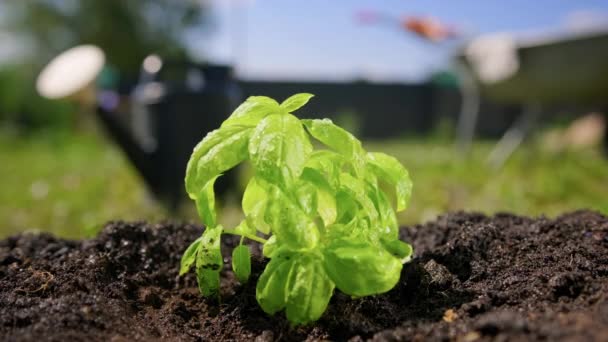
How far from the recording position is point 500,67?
4656 millimetres

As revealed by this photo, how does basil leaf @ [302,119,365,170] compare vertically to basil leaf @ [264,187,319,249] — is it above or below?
above

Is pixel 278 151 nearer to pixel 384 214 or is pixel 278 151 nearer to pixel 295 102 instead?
pixel 295 102

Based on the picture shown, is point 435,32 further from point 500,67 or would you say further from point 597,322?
point 597,322

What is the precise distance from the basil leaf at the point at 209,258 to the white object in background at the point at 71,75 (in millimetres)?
2119

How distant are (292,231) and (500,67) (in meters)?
4.14

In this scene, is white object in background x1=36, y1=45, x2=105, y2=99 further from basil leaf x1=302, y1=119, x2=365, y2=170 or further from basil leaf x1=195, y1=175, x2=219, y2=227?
basil leaf x1=302, y1=119, x2=365, y2=170

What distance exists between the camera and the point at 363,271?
0.98 meters

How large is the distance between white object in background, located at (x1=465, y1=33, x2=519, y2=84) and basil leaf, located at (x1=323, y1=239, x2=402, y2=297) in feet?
13.2

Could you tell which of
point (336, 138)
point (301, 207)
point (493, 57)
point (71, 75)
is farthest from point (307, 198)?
point (493, 57)

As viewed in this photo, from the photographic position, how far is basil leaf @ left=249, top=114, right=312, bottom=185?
3.11 ft

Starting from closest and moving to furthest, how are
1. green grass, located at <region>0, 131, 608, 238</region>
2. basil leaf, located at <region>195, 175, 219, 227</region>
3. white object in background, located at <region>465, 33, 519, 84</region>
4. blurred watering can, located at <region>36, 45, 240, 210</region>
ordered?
basil leaf, located at <region>195, 175, 219, 227</region> < green grass, located at <region>0, 131, 608, 238</region> < blurred watering can, located at <region>36, 45, 240, 210</region> < white object in background, located at <region>465, 33, 519, 84</region>

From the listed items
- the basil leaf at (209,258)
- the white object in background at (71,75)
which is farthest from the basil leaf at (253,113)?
the white object in background at (71,75)

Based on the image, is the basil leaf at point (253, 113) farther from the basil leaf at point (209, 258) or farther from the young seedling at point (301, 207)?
the basil leaf at point (209, 258)

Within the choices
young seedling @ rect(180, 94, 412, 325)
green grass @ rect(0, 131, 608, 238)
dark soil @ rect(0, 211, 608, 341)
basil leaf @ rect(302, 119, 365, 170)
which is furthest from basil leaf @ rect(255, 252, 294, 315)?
green grass @ rect(0, 131, 608, 238)
